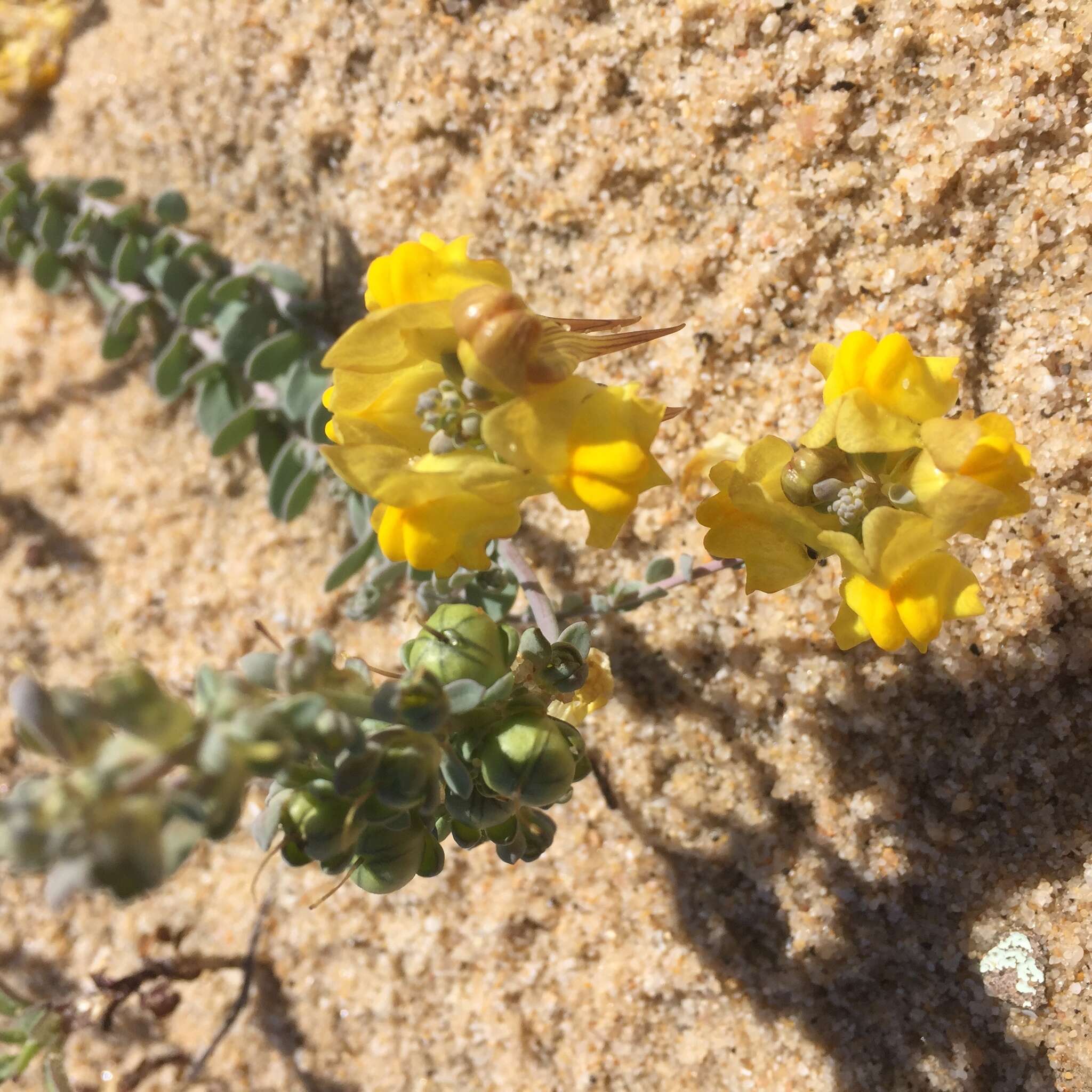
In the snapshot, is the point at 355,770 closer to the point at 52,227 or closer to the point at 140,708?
the point at 140,708

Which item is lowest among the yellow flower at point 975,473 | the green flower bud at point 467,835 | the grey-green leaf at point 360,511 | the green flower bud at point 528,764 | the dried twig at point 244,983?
the dried twig at point 244,983

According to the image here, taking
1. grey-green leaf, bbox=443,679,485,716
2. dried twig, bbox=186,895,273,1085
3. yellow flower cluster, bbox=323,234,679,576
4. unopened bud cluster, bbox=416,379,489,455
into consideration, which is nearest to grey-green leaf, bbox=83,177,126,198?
yellow flower cluster, bbox=323,234,679,576

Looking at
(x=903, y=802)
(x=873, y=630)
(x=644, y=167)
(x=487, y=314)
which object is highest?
(x=487, y=314)

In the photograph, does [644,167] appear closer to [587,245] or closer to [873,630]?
[587,245]

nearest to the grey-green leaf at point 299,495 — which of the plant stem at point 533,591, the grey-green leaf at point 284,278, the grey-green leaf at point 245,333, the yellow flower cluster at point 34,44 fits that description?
the grey-green leaf at point 245,333

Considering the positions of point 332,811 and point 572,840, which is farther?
point 572,840

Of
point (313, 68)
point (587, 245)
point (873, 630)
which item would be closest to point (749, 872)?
point (873, 630)

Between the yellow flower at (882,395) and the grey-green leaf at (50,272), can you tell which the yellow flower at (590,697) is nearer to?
the yellow flower at (882,395)
